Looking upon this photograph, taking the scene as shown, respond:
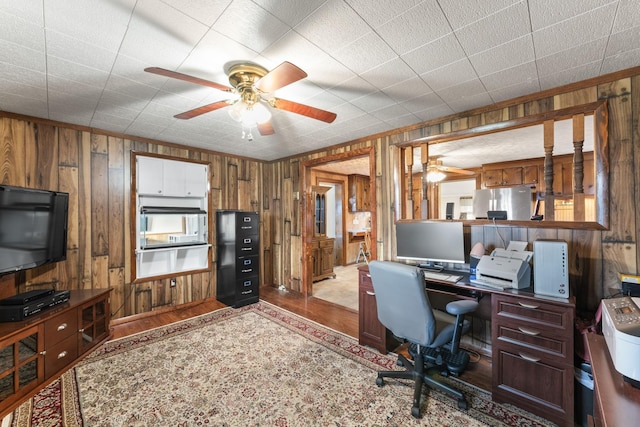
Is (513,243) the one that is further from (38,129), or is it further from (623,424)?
(38,129)

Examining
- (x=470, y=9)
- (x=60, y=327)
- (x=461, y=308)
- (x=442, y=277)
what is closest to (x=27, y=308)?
(x=60, y=327)

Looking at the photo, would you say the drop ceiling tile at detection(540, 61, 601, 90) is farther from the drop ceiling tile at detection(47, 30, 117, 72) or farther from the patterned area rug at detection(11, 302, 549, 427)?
the drop ceiling tile at detection(47, 30, 117, 72)

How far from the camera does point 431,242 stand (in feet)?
9.14

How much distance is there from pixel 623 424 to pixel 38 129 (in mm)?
4747

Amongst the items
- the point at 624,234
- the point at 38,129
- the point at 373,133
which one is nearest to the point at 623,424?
the point at 624,234

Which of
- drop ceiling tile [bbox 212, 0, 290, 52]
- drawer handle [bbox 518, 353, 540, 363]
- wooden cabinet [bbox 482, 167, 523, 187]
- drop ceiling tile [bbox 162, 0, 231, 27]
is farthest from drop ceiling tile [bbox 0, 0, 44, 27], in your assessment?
wooden cabinet [bbox 482, 167, 523, 187]

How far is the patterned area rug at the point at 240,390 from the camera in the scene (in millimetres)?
1812

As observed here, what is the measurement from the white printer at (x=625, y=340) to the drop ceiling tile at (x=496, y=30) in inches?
60.7

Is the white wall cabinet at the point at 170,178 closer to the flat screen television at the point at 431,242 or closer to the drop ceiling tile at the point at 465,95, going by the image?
A: the flat screen television at the point at 431,242

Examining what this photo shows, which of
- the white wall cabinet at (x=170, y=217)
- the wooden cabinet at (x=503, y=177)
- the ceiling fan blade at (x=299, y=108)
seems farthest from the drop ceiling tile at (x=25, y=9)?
the wooden cabinet at (x=503, y=177)

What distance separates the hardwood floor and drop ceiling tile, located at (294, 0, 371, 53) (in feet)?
9.12

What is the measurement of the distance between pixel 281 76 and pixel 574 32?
1707 millimetres

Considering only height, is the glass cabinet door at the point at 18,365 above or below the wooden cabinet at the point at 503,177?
below

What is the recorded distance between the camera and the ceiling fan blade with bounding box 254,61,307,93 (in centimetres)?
147
